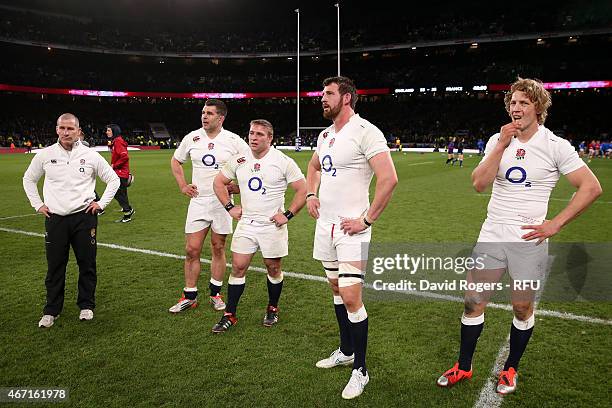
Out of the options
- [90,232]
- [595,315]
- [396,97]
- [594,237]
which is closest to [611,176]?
[594,237]

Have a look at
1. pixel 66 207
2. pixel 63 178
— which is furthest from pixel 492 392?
pixel 63 178

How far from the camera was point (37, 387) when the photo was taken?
3.65 metres

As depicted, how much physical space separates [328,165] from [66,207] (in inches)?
116

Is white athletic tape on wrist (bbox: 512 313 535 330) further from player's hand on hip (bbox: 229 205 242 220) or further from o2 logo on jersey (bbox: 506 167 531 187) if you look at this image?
player's hand on hip (bbox: 229 205 242 220)

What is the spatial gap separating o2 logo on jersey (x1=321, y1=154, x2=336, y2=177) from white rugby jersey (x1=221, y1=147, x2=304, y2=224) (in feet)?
3.15

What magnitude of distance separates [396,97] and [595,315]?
54.4m

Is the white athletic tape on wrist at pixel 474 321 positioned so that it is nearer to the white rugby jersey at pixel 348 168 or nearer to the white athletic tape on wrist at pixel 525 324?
the white athletic tape on wrist at pixel 525 324

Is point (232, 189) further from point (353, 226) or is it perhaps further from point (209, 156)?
point (353, 226)

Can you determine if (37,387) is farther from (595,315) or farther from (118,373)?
(595,315)

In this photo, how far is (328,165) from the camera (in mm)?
3729

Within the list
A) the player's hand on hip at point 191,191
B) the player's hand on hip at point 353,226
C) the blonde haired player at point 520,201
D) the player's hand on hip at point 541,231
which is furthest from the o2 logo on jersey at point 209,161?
the player's hand on hip at point 541,231

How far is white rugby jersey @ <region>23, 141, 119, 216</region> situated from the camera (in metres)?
4.86

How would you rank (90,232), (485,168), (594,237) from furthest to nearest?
1. (594,237)
2. (90,232)
3. (485,168)

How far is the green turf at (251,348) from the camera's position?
3568mm
